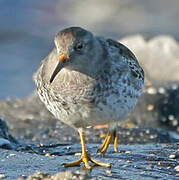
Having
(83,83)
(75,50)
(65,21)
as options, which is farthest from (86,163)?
(65,21)

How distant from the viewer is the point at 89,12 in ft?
80.1

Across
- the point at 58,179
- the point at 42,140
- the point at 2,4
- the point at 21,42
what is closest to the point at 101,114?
the point at 58,179

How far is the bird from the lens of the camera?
5.80 meters

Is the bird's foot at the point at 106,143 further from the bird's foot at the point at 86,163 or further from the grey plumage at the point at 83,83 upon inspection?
the grey plumage at the point at 83,83

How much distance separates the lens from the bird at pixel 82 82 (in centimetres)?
580

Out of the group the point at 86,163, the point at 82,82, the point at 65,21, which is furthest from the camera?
the point at 65,21

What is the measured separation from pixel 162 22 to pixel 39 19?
18.1ft

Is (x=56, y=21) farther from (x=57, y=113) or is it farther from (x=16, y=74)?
(x=57, y=113)

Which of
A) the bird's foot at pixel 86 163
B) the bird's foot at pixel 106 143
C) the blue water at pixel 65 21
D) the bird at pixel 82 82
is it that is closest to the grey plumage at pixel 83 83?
the bird at pixel 82 82

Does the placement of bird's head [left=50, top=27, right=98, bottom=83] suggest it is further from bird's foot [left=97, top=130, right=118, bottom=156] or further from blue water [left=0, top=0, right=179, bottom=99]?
blue water [left=0, top=0, right=179, bottom=99]

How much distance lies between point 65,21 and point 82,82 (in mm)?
17579

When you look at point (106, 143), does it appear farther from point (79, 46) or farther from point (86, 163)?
point (79, 46)

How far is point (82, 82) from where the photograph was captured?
236 inches

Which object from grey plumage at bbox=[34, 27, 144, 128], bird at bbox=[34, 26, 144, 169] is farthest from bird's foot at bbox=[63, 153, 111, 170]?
grey plumage at bbox=[34, 27, 144, 128]
